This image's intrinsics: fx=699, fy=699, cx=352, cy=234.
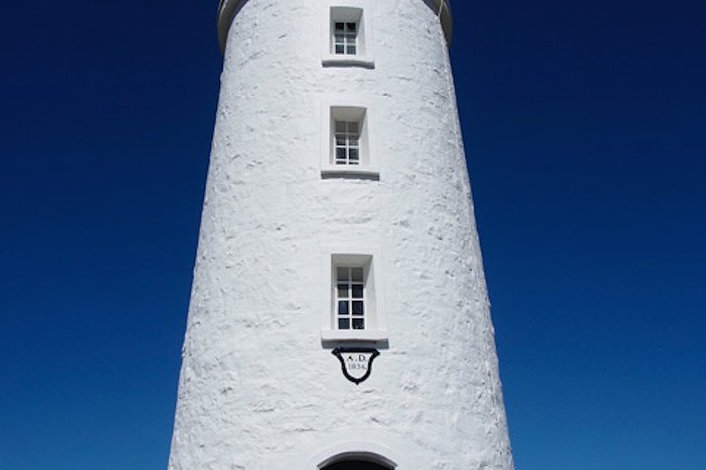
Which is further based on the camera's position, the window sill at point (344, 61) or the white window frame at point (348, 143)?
the window sill at point (344, 61)

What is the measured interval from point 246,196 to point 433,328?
4.44 m

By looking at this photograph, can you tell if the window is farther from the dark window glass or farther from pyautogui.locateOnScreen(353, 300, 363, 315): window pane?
pyautogui.locateOnScreen(353, 300, 363, 315): window pane

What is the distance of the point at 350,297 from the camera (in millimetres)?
12570

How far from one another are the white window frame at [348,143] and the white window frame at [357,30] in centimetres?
109

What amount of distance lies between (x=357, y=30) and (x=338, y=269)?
19.3ft

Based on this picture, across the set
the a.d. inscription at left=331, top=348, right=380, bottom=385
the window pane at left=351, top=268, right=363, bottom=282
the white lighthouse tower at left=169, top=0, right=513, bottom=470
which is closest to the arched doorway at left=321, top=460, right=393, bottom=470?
the white lighthouse tower at left=169, top=0, right=513, bottom=470

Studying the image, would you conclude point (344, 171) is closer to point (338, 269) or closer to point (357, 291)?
point (338, 269)

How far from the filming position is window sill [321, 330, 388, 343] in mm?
11695

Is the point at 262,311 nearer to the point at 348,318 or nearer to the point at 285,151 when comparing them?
the point at 348,318

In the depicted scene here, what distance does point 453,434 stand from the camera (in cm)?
1164

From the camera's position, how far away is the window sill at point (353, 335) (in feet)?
38.4

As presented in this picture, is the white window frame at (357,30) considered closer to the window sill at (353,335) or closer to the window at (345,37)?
the window at (345,37)

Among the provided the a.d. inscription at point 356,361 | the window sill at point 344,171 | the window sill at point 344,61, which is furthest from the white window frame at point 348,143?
the a.d. inscription at point 356,361

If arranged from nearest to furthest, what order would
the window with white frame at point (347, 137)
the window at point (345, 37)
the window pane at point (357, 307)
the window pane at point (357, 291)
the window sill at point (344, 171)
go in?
the window pane at point (357, 307)
the window pane at point (357, 291)
the window sill at point (344, 171)
the window with white frame at point (347, 137)
the window at point (345, 37)
